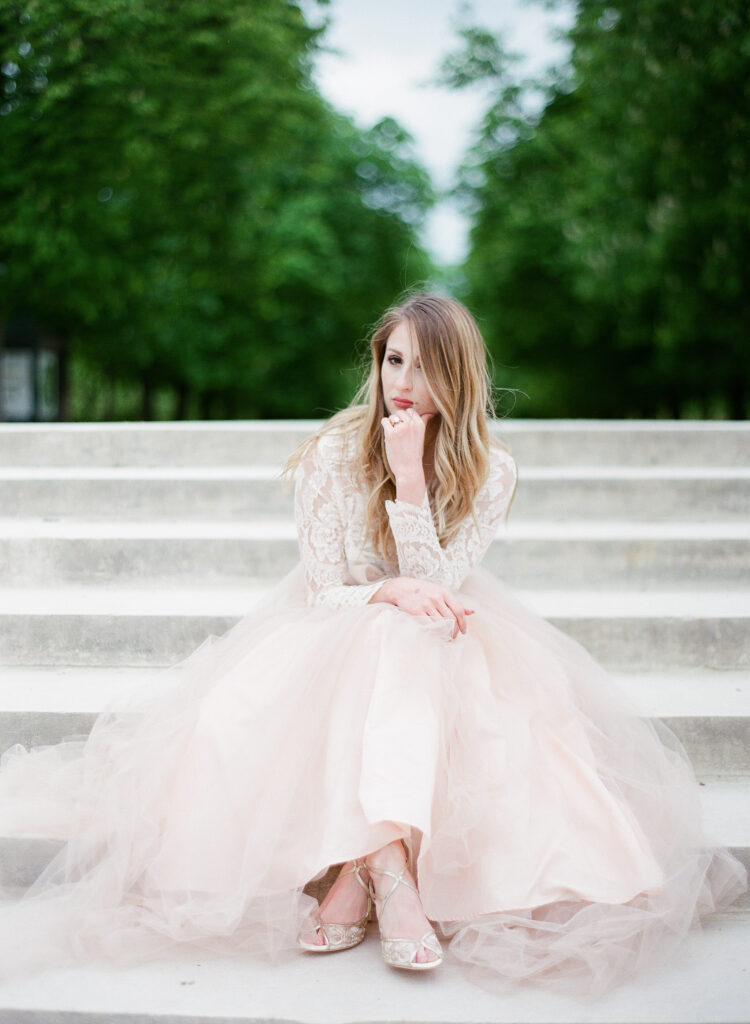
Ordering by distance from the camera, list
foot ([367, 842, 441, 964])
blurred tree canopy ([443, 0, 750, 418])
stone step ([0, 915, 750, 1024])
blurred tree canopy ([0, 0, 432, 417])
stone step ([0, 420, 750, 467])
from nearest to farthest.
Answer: stone step ([0, 915, 750, 1024]) → foot ([367, 842, 441, 964]) → stone step ([0, 420, 750, 467]) → blurred tree canopy ([0, 0, 432, 417]) → blurred tree canopy ([443, 0, 750, 418])

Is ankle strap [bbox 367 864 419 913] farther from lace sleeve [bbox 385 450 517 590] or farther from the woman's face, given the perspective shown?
the woman's face

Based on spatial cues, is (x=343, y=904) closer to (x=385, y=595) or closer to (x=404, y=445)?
(x=385, y=595)

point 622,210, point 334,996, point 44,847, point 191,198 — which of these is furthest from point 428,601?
point 191,198

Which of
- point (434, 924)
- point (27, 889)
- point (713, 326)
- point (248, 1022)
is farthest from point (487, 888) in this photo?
point (713, 326)

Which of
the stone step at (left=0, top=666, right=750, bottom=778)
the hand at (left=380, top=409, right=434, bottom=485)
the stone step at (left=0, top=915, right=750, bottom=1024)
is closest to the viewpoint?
the stone step at (left=0, top=915, right=750, bottom=1024)

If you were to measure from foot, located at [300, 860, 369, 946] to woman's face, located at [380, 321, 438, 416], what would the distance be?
1197mm

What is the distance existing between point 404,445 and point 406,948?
3.95ft

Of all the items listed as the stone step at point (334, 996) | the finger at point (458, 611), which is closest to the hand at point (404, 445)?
the finger at point (458, 611)

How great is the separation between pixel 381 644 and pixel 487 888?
593 mm

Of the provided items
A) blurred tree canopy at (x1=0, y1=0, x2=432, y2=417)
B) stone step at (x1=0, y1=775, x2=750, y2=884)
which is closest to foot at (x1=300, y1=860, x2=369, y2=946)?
stone step at (x1=0, y1=775, x2=750, y2=884)

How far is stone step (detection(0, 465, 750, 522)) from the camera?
397cm

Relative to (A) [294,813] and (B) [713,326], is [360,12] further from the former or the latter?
(A) [294,813]

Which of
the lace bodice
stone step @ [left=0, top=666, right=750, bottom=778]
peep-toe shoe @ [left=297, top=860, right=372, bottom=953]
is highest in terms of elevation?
the lace bodice

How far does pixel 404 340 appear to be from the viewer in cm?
254
